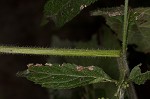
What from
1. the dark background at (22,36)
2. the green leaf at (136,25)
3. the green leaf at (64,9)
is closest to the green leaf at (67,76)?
the green leaf at (64,9)

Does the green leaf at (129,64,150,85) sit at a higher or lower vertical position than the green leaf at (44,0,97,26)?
lower

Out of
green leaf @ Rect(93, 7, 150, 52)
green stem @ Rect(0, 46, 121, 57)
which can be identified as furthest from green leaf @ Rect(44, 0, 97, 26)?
green leaf @ Rect(93, 7, 150, 52)

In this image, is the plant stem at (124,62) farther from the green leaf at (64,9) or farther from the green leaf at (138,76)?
the green leaf at (64,9)

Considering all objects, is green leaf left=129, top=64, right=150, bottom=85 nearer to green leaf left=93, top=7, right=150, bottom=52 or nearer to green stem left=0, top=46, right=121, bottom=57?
green stem left=0, top=46, right=121, bottom=57

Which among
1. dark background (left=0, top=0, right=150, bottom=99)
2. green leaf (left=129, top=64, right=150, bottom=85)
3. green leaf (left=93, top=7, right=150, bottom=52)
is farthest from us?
dark background (left=0, top=0, right=150, bottom=99)

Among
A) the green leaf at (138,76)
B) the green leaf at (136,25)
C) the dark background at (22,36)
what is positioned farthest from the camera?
the dark background at (22,36)

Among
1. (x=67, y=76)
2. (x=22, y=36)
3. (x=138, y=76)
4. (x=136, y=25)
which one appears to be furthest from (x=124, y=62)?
(x=22, y=36)

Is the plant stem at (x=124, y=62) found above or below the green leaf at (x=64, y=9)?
below
